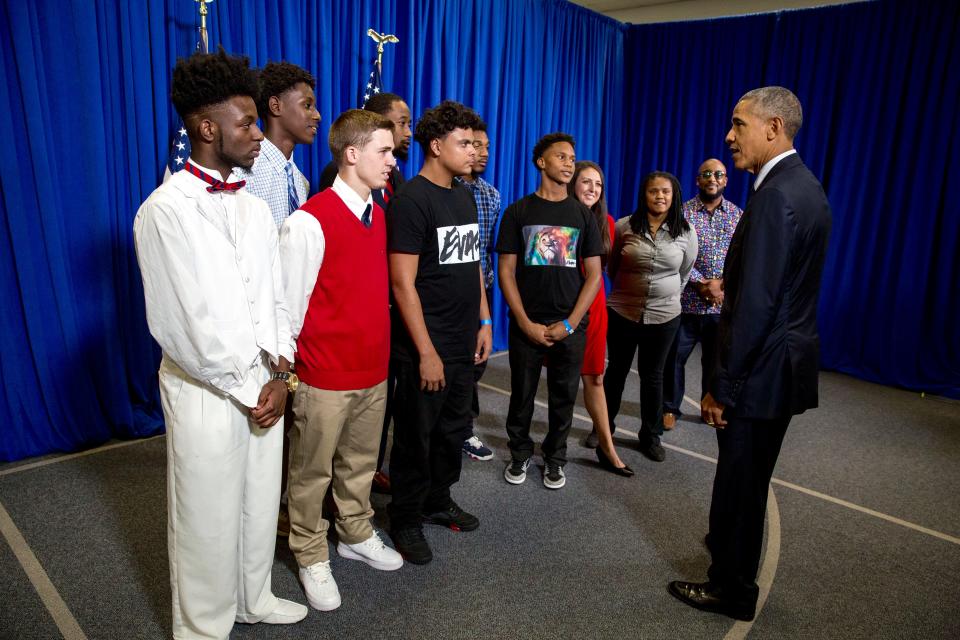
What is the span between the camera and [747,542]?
1921mm

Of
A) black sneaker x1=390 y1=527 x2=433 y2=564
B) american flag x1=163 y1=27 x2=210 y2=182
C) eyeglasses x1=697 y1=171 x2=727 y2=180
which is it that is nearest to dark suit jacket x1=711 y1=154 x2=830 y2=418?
black sneaker x1=390 y1=527 x2=433 y2=564

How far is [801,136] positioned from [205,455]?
18.6 feet

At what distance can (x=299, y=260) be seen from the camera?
5.84 feet

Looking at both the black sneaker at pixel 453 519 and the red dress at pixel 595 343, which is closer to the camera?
the black sneaker at pixel 453 519

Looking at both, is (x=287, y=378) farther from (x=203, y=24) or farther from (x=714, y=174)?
(x=714, y=174)

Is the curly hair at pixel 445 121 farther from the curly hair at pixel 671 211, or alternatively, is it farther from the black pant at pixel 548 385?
the curly hair at pixel 671 211

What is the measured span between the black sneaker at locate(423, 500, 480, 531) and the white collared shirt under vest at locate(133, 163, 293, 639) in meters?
0.89

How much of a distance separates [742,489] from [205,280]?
5.42 feet

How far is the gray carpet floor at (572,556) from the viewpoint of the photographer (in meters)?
1.94

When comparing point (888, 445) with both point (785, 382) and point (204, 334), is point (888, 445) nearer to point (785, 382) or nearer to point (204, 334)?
point (785, 382)

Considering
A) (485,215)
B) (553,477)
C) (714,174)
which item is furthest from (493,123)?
(553,477)

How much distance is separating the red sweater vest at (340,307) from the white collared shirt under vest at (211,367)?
0.17m

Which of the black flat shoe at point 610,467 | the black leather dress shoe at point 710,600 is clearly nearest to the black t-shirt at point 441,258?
the black leather dress shoe at point 710,600

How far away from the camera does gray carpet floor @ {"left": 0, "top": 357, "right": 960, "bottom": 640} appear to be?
1.94 metres
